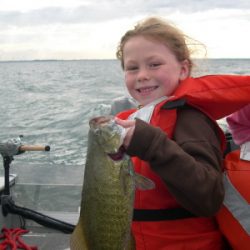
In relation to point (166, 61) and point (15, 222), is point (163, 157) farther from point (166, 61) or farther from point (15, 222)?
point (15, 222)

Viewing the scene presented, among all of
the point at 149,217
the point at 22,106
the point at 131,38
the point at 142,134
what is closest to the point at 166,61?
the point at 131,38

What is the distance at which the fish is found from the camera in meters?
2.00

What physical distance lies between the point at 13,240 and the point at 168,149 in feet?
9.61

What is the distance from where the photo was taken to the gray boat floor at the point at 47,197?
15.9ft

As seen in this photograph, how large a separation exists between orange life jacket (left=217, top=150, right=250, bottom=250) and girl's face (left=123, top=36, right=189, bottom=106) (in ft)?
2.10

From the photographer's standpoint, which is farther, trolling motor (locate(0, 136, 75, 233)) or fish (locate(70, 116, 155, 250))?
trolling motor (locate(0, 136, 75, 233))

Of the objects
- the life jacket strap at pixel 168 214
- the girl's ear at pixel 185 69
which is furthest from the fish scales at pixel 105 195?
the girl's ear at pixel 185 69

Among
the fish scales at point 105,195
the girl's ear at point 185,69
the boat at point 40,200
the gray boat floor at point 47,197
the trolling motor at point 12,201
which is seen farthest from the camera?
the gray boat floor at point 47,197

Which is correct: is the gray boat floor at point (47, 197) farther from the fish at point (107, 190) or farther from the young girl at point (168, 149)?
the fish at point (107, 190)

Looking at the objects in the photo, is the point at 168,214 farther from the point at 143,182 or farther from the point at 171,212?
the point at 143,182

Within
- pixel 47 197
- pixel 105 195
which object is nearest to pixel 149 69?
pixel 105 195

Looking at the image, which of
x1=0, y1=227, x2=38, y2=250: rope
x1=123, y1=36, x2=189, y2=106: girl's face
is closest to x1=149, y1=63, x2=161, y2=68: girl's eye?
x1=123, y1=36, x2=189, y2=106: girl's face

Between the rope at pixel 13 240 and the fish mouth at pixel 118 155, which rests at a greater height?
the fish mouth at pixel 118 155

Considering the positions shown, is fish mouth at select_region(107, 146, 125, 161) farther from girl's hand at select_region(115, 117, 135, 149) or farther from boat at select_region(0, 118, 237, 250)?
boat at select_region(0, 118, 237, 250)
